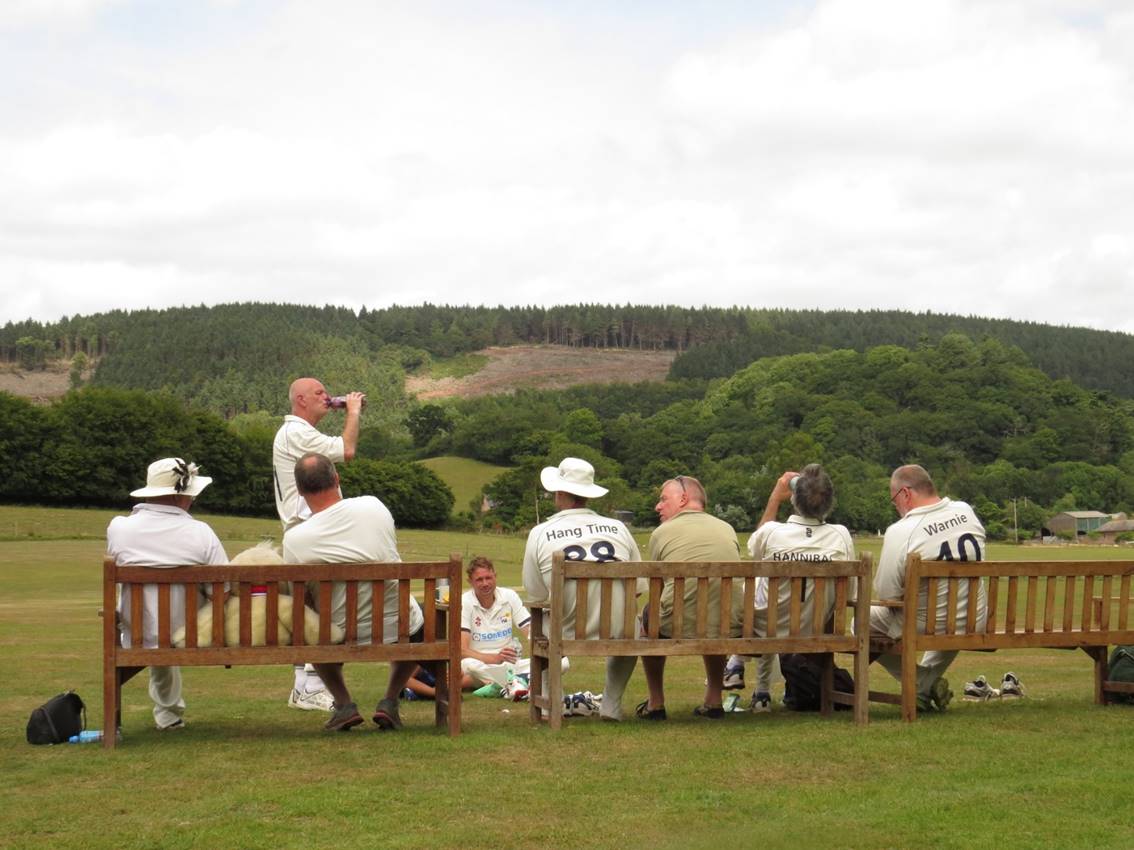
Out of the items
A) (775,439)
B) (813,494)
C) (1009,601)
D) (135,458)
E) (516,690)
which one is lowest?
(775,439)

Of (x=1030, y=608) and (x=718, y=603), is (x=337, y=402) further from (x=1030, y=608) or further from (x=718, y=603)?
(x=1030, y=608)

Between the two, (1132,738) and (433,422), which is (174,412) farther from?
(1132,738)

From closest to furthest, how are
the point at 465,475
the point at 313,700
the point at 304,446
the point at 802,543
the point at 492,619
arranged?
the point at 802,543 → the point at 304,446 → the point at 313,700 → the point at 492,619 → the point at 465,475

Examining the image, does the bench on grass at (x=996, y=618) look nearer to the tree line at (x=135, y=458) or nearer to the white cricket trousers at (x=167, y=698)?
the white cricket trousers at (x=167, y=698)

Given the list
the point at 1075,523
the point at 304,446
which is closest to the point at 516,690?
the point at 304,446

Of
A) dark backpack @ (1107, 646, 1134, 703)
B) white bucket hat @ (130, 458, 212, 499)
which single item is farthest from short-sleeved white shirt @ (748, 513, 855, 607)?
white bucket hat @ (130, 458, 212, 499)

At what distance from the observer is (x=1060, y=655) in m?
16.7

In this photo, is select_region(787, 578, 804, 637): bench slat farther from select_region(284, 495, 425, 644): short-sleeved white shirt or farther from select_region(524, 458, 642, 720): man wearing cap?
select_region(284, 495, 425, 644): short-sleeved white shirt

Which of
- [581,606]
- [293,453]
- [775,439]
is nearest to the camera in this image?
[581,606]

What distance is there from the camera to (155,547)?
8.57 m

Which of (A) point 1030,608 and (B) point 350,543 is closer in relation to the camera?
(B) point 350,543

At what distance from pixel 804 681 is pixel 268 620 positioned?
382 centimetres

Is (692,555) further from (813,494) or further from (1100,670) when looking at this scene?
(1100,670)

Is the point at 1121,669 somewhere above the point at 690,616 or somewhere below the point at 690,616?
below
